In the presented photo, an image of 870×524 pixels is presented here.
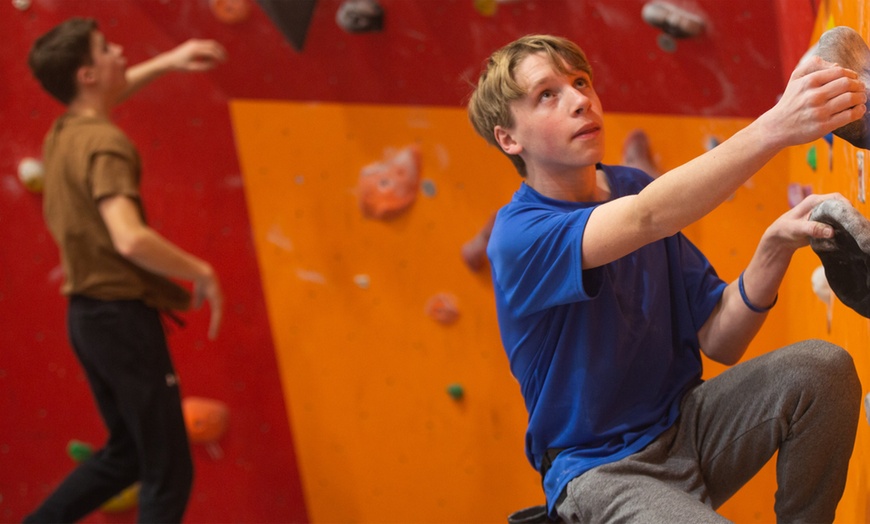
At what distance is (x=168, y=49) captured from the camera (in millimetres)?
2457

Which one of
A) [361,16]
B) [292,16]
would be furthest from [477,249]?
[292,16]

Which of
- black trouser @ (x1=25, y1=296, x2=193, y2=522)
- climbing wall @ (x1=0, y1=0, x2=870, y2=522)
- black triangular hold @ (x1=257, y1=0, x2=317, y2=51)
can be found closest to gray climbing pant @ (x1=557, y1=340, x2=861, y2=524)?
climbing wall @ (x1=0, y1=0, x2=870, y2=522)

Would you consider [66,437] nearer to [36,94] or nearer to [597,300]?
[36,94]

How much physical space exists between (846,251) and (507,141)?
481mm

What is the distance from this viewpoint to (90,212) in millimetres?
2184

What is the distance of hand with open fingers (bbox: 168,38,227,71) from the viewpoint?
2330 millimetres

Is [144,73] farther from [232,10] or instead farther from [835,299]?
[835,299]

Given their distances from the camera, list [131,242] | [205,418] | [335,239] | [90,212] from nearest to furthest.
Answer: [131,242], [90,212], [335,239], [205,418]

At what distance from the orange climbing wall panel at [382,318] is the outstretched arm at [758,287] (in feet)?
2.77

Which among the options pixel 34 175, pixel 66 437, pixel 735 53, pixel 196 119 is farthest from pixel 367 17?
pixel 66 437

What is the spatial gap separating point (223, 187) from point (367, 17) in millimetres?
561

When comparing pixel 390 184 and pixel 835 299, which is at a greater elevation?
pixel 835 299

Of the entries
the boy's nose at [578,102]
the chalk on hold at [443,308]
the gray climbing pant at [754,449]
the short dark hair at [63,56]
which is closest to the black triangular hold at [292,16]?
the short dark hair at [63,56]

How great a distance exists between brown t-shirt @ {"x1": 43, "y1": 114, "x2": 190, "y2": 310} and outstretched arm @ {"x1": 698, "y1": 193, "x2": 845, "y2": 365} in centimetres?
121
